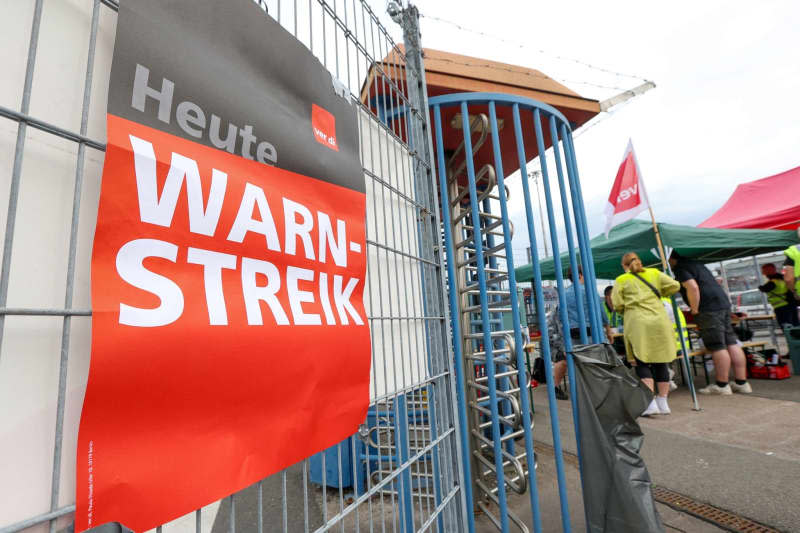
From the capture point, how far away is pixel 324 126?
117cm

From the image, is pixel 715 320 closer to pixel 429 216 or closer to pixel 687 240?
pixel 687 240

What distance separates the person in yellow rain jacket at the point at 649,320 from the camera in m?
4.02

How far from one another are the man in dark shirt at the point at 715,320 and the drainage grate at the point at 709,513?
9.50ft

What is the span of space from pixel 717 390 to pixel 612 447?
4.16 metres

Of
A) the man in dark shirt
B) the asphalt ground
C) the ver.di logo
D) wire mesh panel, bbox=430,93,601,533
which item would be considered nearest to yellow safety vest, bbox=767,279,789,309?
the asphalt ground

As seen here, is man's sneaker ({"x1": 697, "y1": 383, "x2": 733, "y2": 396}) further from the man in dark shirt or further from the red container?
the red container

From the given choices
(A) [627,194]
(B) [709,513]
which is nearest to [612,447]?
(B) [709,513]

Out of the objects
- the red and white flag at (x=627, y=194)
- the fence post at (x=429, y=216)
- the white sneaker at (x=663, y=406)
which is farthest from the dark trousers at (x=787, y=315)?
the fence post at (x=429, y=216)

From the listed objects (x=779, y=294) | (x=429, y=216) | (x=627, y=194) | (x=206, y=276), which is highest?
(x=627, y=194)

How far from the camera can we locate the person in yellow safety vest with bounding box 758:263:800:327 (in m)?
6.55

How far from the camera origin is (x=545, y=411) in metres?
4.76

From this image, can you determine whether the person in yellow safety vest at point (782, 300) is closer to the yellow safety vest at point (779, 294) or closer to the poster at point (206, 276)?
the yellow safety vest at point (779, 294)

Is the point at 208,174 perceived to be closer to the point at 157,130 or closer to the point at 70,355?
the point at 157,130

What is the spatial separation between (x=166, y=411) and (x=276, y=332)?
260 mm
